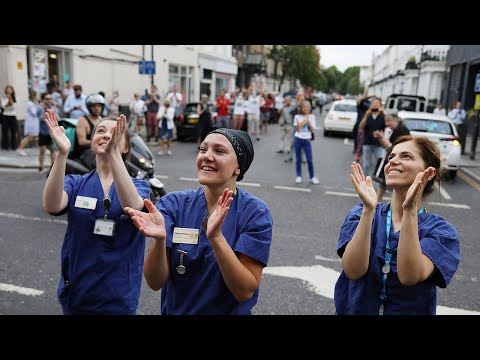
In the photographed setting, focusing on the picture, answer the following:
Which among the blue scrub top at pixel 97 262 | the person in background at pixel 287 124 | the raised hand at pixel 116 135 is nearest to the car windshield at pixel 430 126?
the person in background at pixel 287 124

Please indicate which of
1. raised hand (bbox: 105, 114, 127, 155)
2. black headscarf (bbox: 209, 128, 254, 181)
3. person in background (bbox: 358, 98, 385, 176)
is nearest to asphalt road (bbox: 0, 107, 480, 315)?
person in background (bbox: 358, 98, 385, 176)

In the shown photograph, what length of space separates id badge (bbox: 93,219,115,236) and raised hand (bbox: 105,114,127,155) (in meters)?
0.42

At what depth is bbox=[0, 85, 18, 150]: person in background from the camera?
12469 millimetres

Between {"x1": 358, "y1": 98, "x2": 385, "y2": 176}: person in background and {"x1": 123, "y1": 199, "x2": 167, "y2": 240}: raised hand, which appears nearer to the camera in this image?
{"x1": 123, "y1": 199, "x2": 167, "y2": 240}: raised hand

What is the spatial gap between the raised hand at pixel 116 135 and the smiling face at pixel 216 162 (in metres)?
0.50

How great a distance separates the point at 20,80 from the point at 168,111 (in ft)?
16.4

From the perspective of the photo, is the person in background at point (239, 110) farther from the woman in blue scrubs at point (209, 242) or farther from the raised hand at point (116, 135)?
the woman in blue scrubs at point (209, 242)

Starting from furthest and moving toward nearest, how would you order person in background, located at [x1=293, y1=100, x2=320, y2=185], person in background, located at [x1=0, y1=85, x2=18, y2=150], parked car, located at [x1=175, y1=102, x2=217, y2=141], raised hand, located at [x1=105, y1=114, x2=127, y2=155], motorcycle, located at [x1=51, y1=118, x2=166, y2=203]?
1. parked car, located at [x1=175, y1=102, x2=217, y2=141]
2. person in background, located at [x1=0, y1=85, x2=18, y2=150]
3. person in background, located at [x1=293, y1=100, x2=320, y2=185]
4. motorcycle, located at [x1=51, y1=118, x2=166, y2=203]
5. raised hand, located at [x1=105, y1=114, x2=127, y2=155]

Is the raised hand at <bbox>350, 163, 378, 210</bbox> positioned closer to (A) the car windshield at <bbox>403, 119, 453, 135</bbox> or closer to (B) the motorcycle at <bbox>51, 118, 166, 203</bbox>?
(B) the motorcycle at <bbox>51, 118, 166, 203</bbox>

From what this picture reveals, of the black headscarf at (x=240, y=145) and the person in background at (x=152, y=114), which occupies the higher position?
the black headscarf at (x=240, y=145)

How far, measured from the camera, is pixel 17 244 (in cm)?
562

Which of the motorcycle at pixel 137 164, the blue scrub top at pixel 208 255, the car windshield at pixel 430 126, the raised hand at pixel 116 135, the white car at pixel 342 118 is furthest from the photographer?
the white car at pixel 342 118

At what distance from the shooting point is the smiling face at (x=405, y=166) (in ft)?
6.76
